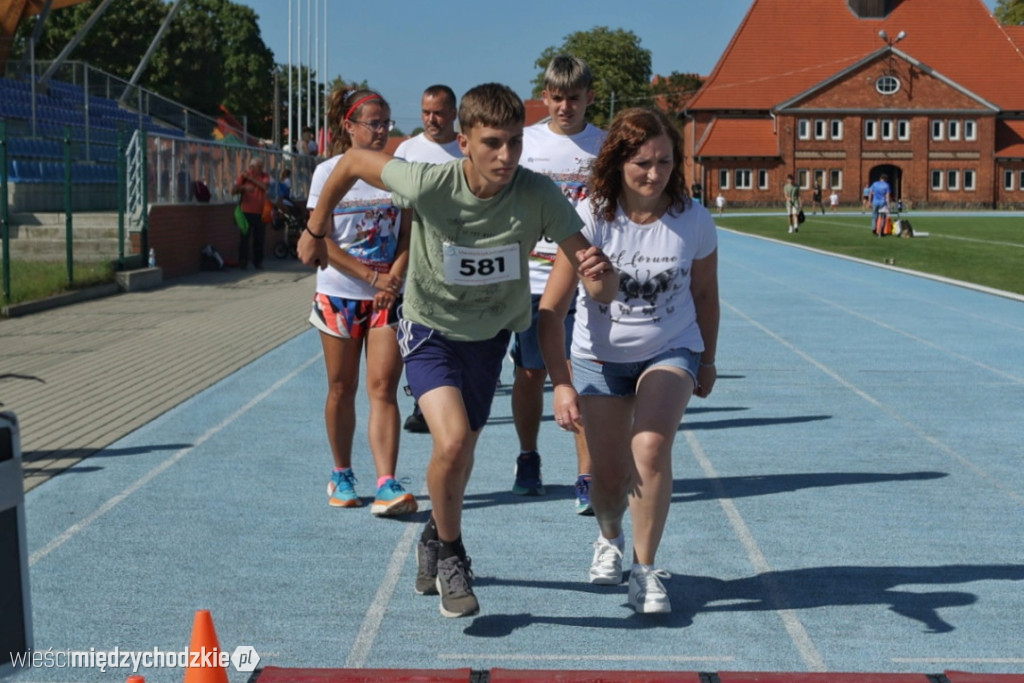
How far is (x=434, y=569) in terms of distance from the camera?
18.1ft

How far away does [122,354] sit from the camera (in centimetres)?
1380

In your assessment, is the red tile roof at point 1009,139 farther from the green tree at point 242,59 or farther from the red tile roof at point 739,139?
the green tree at point 242,59

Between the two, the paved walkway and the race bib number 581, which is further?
the paved walkway

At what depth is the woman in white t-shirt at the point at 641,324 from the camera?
525 cm

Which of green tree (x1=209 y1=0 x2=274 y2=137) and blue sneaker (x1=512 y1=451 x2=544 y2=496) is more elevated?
green tree (x1=209 y1=0 x2=274 y2=137)

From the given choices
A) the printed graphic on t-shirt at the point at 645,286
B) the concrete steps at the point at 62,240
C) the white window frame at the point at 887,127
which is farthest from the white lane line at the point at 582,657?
the white window frame at the point at 887,127

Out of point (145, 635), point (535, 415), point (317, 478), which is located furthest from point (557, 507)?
point (145, 635)

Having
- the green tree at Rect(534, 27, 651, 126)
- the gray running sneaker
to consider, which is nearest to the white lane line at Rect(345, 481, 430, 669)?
the gray running sneaker

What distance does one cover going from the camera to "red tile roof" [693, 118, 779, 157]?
303 feet

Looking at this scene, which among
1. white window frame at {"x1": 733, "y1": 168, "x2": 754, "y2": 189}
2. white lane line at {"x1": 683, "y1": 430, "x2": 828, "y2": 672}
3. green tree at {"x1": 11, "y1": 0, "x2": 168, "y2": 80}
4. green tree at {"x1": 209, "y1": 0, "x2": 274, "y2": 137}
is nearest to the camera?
white lane line at {"x1": 683, "y1": 430, "x2": 828, "y2": 672}

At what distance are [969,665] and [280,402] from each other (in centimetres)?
707

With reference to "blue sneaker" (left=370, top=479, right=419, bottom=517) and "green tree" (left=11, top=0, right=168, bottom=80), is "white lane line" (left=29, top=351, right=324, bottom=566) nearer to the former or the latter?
"blue sneaker" (left=370, top=479, right=419, bottom=517)

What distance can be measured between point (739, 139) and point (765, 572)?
90.0 meters

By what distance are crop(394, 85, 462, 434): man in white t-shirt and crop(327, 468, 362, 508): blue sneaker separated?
1654mm
